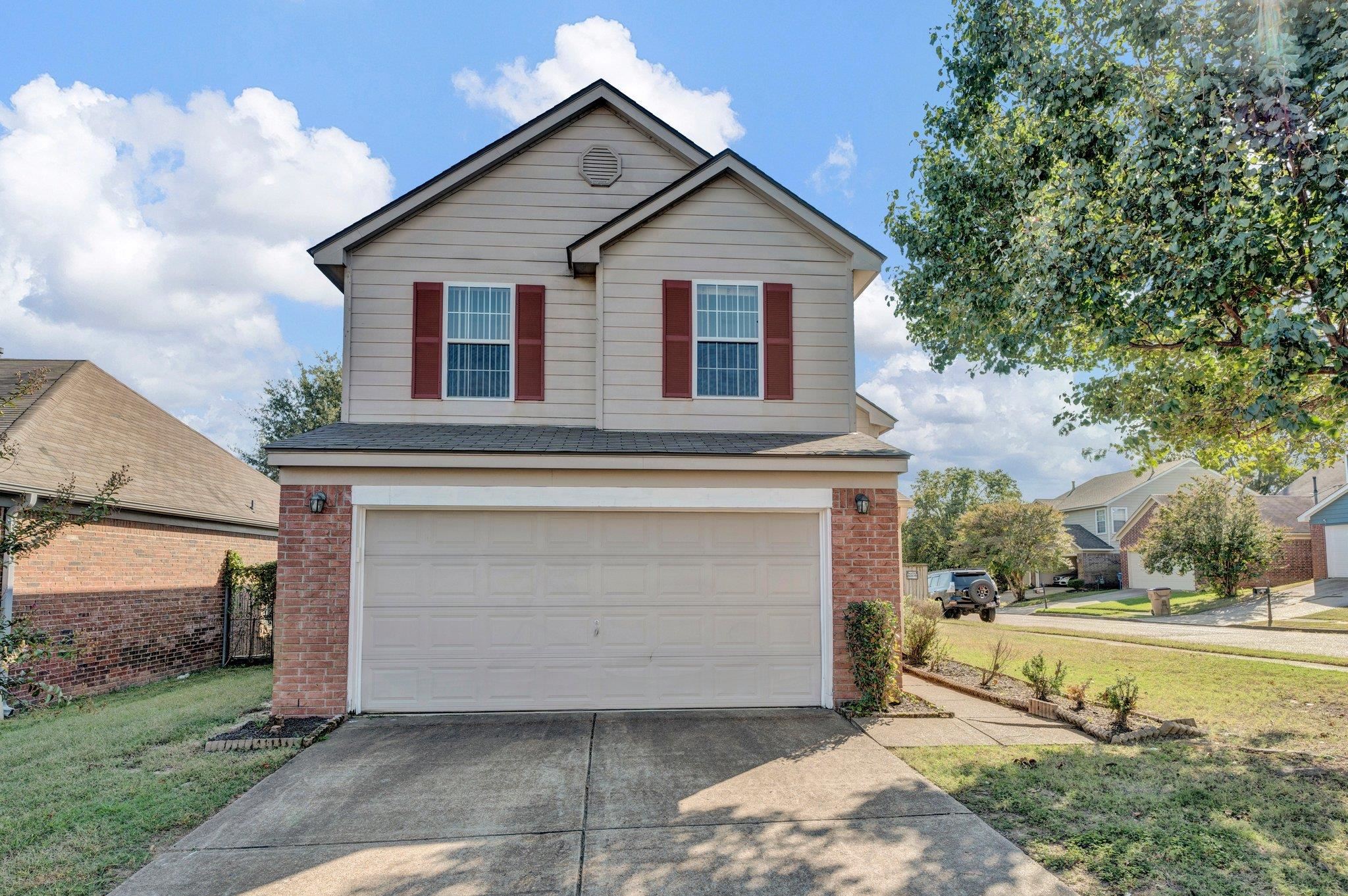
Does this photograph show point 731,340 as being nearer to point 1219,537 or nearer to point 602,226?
point 602,226

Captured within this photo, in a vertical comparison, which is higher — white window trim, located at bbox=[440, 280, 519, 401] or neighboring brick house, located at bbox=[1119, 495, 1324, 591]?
white window trim, located at bbox=[440, 280, 519, 401]

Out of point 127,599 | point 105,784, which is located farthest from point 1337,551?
point 127,599

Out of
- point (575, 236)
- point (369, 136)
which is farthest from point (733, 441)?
point (369, 136)

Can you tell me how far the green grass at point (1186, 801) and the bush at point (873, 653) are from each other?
1405mm

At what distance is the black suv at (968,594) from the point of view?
83.0 feet

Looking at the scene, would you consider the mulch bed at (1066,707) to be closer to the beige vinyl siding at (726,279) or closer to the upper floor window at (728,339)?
the beige vinyl siding at (726,279)

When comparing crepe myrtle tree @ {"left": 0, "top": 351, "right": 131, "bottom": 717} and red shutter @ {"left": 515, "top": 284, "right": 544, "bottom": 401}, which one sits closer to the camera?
crepe myrtle tree @ {"left": 0, "top": 351, "right": 131, "bottom": 717}

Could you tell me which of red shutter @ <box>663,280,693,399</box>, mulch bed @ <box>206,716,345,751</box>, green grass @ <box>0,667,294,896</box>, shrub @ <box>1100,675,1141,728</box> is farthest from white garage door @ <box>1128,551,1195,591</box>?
green grass @ <box>0,667,294,896</box>

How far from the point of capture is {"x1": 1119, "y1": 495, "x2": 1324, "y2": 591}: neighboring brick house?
32.7m

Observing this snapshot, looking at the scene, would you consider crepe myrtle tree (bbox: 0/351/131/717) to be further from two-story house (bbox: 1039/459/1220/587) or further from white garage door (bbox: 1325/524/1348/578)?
two-story house (bbox: 1039/459/1220/587)

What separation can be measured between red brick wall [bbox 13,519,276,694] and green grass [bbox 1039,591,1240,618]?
26487 millimetres

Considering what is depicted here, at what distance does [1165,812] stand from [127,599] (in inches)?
558

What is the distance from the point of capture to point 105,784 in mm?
6707

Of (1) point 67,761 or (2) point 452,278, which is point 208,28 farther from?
(1) point 67,761
